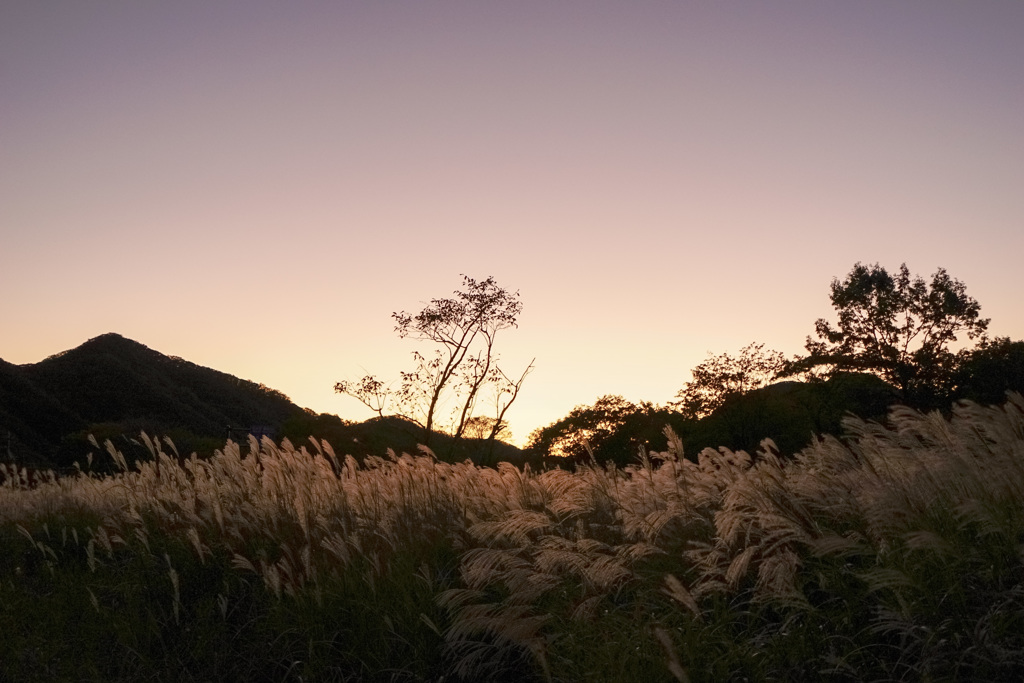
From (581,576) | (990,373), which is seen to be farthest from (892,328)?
(581,576)

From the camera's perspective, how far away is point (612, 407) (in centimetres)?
3197

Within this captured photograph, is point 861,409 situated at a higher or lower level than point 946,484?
higher

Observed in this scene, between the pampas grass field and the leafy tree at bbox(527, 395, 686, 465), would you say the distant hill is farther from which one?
the pampas grass field

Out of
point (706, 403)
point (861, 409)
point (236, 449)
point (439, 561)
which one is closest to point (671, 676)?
point (439, 561)

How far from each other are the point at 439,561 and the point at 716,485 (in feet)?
6.59

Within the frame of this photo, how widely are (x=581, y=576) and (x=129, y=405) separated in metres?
71.8

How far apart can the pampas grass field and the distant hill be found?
22.5 meters

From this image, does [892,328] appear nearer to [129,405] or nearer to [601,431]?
[601,431]

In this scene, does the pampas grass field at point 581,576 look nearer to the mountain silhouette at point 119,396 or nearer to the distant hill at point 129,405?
the distant hill at point 129,405

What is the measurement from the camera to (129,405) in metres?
70.2

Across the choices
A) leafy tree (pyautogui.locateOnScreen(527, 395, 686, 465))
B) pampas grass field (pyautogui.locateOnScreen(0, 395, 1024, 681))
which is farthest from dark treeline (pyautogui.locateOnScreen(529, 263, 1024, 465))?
pampas grass field (pyautogui.locateOnScreen(0, 395, 1024, 681))

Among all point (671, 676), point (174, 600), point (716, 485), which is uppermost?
point (716, 485)

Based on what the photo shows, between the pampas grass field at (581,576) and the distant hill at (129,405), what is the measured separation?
22.5 meters

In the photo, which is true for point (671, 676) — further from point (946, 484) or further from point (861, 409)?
point (861, 409)
